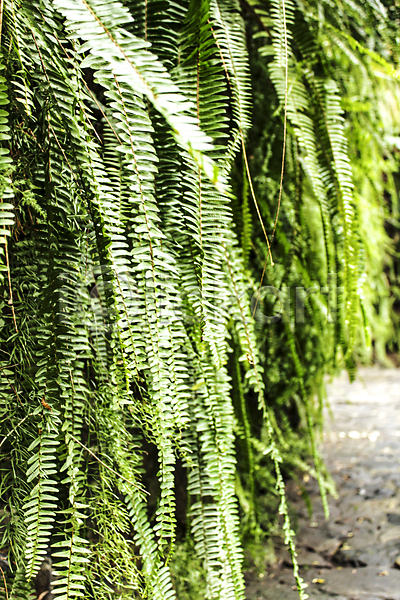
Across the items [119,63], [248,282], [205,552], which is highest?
[119,63]

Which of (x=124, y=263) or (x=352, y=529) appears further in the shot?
(x=352, y=529)

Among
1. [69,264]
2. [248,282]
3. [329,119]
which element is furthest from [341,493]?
[69,264]

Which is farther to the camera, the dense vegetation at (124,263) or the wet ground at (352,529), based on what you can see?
the wet ground at (352,529)

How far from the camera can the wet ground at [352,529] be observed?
1193mm

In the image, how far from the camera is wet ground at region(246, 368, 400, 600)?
1193 mm

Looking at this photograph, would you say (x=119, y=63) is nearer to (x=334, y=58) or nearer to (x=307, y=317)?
(x=334, y=58)

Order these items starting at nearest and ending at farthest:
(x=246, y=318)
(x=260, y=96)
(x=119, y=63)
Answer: (x=119, y=63) → (x=246, y=318) → (x=260, y=96)

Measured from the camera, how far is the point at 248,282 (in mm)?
989

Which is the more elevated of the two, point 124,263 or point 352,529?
point 124,263

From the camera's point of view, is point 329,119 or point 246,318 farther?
point 329,119

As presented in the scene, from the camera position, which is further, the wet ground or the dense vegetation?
the wet ground

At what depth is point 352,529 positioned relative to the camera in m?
1.46

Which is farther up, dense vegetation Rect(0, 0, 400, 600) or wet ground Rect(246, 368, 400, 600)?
dense vegetation Rect(0, 0, 400, 600)

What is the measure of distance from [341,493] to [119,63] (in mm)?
1737
